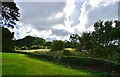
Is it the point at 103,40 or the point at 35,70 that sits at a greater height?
the point at 103,40

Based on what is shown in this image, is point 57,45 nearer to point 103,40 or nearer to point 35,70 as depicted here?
point 103,40

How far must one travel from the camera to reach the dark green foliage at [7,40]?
48638 mm

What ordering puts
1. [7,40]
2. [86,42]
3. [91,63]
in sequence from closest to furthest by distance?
[91,63], [86,42], [7,40]

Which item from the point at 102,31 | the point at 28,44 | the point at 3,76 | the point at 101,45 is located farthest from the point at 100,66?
the point at 28,44

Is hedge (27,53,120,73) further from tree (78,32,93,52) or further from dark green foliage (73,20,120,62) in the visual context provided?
tree (78,32,93,52)

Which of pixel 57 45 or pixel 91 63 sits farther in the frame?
pixel 57 45

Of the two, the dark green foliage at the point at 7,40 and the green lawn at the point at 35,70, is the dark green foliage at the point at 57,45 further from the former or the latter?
the green lawn at the point at 35,70

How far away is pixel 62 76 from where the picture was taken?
14.8m

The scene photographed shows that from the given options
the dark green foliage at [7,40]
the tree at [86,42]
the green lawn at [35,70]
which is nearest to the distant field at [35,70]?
the green lawn at [35,70]

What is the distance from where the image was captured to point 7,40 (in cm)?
5041

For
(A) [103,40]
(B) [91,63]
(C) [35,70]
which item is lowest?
(C) [35,70]

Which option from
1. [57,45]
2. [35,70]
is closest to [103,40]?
[35,70]

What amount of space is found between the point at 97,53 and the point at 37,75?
16875 millimetres

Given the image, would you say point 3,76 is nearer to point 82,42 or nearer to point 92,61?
point 92,61
